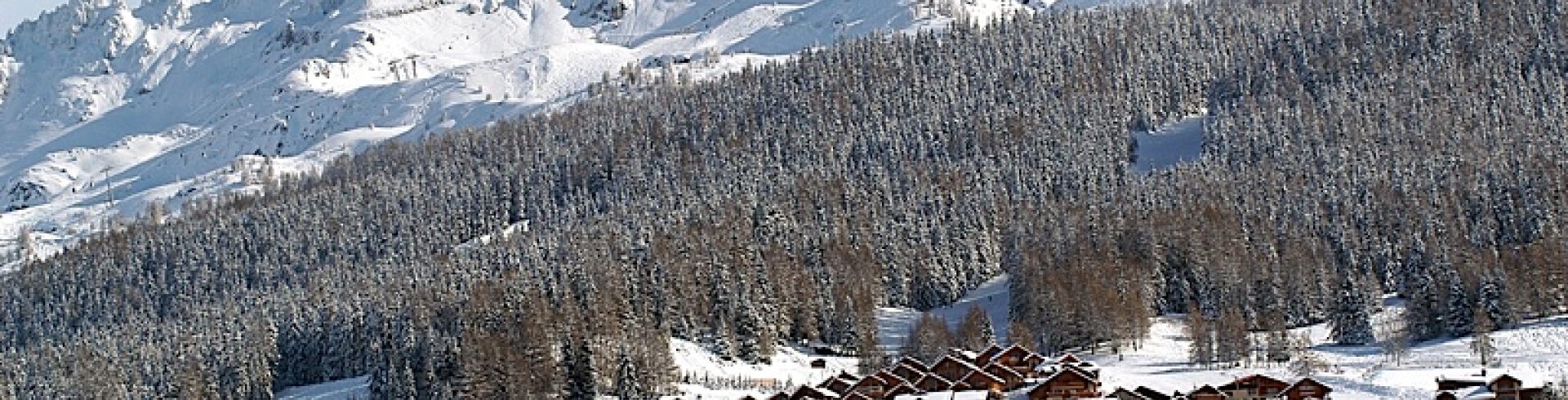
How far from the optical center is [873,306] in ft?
541

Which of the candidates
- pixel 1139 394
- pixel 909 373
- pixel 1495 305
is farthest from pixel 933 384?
pixel 1495 305

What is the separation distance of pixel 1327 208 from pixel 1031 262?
113 ft

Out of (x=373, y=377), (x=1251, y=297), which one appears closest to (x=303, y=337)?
(x=373, y=377)

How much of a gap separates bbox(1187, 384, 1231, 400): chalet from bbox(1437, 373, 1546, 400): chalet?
11.0 metres

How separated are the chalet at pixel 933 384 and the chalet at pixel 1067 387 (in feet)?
25.2

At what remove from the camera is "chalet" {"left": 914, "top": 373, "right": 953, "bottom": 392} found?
115 metres

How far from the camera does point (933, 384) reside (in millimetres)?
115750

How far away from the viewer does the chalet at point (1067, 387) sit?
347ft

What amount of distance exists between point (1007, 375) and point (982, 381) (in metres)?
2.22

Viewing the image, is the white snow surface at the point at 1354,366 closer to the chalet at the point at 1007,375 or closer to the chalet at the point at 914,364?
the chalet at the point at 1007,375

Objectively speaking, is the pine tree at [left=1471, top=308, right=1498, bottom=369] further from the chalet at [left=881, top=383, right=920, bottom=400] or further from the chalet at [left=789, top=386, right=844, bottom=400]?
the chalet at [left=789, top=386, right=844, bottom=400]

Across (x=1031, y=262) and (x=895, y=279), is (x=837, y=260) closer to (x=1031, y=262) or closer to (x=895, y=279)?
(x=895, y=279)

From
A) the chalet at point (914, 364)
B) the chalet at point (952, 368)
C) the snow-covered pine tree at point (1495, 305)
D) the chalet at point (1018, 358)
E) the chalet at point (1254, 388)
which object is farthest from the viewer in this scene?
the snow-covered pine tree at point (1495, 305)

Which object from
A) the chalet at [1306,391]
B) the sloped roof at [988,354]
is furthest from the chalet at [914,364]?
the chalet at [1306,391]
